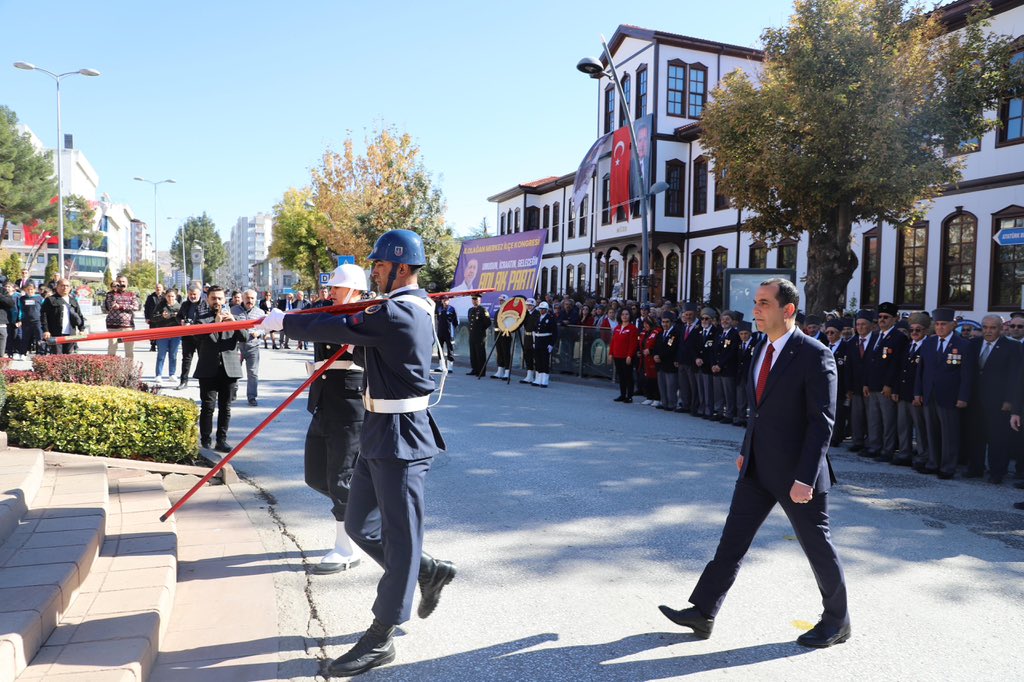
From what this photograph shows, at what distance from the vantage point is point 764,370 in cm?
421

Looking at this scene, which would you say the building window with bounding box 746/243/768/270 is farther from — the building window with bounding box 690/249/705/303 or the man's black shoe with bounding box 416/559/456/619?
the man's black shoe with bounding box 416/559/456/619

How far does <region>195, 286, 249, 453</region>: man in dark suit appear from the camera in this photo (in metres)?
8.19

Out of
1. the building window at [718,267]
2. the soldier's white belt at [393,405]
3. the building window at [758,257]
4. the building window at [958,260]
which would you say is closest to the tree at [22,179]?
the building window at [718,267]

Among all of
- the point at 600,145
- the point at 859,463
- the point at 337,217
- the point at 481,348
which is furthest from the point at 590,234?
the point at 859,463

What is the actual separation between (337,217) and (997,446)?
35.1m

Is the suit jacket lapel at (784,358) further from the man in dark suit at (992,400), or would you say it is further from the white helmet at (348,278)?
the man in dark suit at (992,400)

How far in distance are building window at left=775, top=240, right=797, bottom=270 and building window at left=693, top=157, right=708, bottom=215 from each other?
4.95 meters

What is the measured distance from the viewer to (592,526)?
6.02 meters

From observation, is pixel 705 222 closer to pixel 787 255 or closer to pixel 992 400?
pixel 787 255

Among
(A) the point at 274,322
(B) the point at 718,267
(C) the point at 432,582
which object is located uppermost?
(B) the point at 718,267

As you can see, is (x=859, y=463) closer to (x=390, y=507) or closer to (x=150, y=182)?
(x=390, y=507)

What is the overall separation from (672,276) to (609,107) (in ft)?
25.4

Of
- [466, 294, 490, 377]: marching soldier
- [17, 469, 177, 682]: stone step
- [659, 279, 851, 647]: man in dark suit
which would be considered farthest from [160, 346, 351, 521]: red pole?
[466, 294, 490, 377]: marching soldier

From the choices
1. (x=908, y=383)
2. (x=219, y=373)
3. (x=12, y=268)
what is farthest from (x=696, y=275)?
(x=12, y=268)
